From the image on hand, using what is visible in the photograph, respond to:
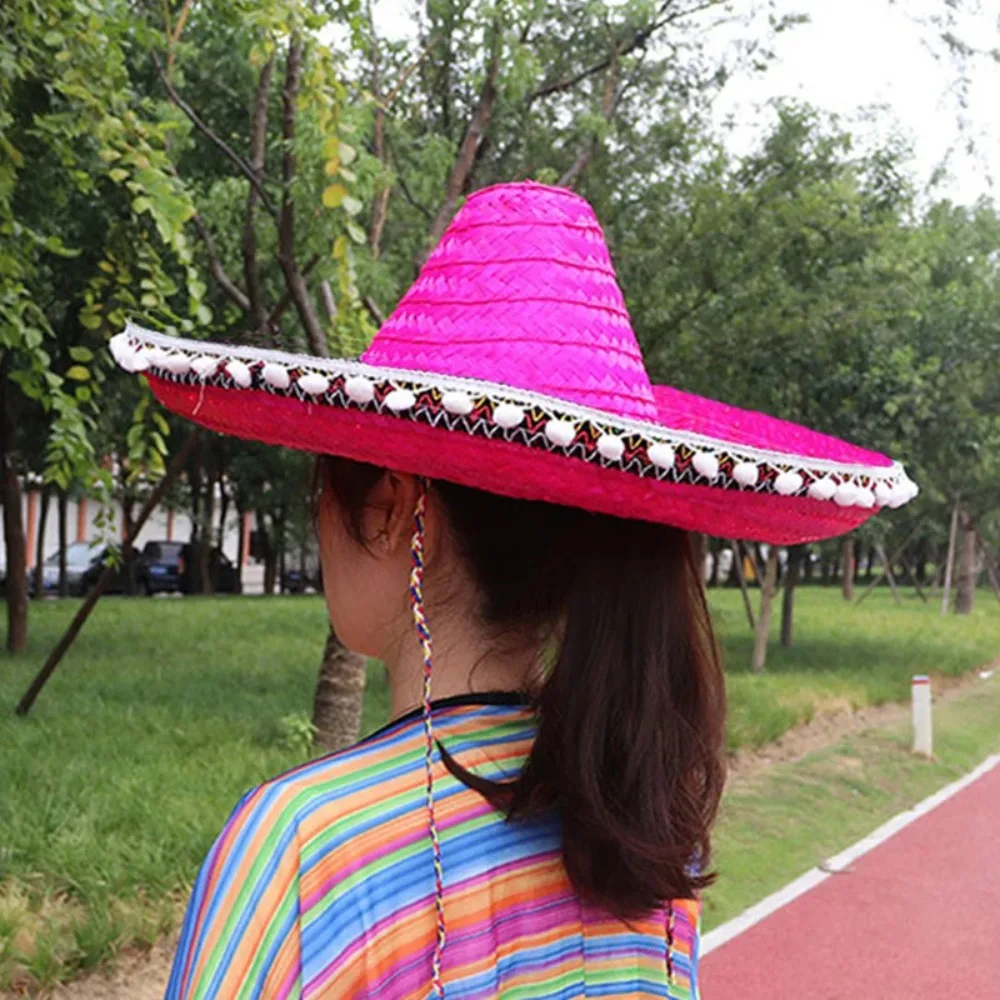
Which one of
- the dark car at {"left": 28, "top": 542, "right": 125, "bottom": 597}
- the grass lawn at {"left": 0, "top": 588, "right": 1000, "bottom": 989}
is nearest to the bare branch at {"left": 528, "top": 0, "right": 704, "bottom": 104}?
the grass lawn at {"left": 0, "top": 588, "right": 1000, "bottom": 989}

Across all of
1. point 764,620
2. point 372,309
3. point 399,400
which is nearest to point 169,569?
point 764,620

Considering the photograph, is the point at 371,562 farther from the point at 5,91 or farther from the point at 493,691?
the point at 5,91

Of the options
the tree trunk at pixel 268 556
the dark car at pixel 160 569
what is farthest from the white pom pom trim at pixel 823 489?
the tree trunk at pixel 268 556

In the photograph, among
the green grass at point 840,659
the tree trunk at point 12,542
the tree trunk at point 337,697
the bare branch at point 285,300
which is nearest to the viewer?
the bare branch at point 285,300

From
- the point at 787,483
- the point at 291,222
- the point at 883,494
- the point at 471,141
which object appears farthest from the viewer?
the point at 471,141

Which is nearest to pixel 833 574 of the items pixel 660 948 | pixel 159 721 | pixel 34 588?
pixel 34 588

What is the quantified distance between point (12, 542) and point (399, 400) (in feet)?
44.7

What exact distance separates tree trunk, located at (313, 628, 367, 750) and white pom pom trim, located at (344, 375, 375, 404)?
6.69 m

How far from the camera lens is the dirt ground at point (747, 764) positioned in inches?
175

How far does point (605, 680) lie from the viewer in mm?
1273

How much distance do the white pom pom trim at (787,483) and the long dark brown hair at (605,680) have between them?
0.14m

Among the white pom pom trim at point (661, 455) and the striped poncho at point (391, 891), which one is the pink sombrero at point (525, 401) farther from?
the striped poncho at point (391, 891)

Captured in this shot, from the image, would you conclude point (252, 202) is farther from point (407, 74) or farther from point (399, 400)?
point (399, 400)

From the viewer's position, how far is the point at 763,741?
10.3 m
